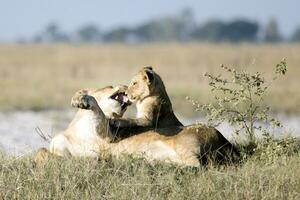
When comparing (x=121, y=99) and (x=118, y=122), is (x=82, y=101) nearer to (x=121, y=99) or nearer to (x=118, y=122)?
(x=118, y=122)

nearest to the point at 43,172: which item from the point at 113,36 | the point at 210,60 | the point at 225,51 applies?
the point at 210,60

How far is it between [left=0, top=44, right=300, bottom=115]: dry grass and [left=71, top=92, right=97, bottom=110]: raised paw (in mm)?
9992

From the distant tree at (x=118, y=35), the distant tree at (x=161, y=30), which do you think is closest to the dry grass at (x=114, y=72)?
the distant tree at (x=118, y=35)

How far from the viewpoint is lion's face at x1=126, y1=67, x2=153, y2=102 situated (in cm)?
765

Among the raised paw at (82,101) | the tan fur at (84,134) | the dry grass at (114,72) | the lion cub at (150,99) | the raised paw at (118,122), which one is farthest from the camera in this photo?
the dry grass at (114,72)

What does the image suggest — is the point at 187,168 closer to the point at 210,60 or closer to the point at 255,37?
the point at 210,60

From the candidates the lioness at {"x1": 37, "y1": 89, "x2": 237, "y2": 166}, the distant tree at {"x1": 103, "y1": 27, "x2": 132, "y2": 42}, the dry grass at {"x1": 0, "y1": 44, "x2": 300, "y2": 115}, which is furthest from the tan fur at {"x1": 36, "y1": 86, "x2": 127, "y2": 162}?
the distant tree at {"x1": 103, "y1": 27, "x2": 132, "y2": 42}

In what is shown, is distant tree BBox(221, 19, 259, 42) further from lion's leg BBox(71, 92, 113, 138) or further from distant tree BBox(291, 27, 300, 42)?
lion's leg BBox(71, 92, 113, 138)

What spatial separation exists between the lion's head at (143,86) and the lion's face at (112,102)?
8 cm

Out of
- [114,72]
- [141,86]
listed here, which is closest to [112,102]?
[141,86]

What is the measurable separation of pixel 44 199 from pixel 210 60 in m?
22.1

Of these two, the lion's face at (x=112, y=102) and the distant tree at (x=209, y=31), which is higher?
the distant tree at (x=209, y=31)

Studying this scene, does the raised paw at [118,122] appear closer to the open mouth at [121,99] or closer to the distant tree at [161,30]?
the open mouth at [121,99]

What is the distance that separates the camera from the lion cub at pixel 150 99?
760 cm
